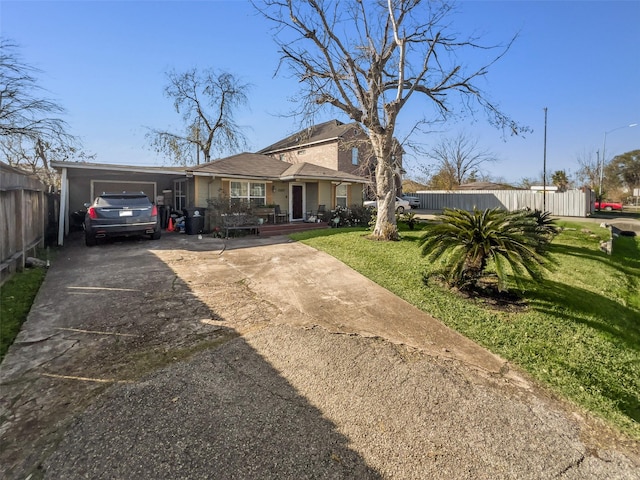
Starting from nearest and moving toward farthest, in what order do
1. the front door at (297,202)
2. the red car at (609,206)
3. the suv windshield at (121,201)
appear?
the suv windshield at (121,201)
the front door at (297,202)
the red car at (609,206)

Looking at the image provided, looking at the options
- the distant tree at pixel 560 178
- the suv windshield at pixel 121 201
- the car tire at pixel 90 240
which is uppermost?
the distant tree at pixel 560 178

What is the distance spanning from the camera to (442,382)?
3332mm

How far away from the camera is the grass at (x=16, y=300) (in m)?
3.89

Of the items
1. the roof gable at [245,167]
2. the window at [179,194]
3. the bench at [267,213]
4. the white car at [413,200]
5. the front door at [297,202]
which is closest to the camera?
the roof gable at [245,167]

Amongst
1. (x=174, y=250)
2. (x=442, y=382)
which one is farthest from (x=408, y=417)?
(x=174, y=250)

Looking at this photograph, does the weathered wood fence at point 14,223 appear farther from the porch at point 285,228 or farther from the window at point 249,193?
the window at point 249,193

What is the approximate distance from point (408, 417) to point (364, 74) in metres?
11.4

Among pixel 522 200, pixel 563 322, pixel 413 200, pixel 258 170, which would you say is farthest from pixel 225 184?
pixel 522 200

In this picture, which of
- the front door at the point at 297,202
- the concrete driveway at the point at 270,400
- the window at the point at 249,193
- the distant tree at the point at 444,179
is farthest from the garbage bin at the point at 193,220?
the distant tree at the point at 444,179

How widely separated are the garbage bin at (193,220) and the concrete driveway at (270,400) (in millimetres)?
7455

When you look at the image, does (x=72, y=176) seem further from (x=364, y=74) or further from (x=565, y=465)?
(x=565, y=465)

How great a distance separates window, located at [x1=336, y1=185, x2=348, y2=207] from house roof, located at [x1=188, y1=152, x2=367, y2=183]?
0.99 metres

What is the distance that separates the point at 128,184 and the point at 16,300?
1197 cm

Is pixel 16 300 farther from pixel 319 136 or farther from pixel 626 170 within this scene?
pixel 626 170
